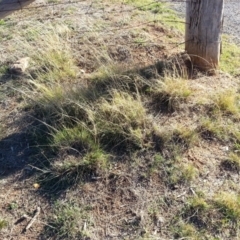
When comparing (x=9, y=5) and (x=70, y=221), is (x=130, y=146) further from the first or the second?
(x=9, y=5)

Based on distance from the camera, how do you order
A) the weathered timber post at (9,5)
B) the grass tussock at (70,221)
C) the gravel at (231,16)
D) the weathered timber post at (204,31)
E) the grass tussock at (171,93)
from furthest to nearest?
the gravel at (231,16) < the weathered timber post at (204,31) < the grass tussock at (171,93) < the weathered timber post at (9,5) < the grass tussock at (70,221)

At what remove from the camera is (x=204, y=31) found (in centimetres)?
399

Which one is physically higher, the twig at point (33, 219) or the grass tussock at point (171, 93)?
the grass tussock at point (171, 93)

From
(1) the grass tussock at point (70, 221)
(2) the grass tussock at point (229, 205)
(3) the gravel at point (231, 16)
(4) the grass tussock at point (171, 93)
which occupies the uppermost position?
(4) the grass tussock at point (171, 93)

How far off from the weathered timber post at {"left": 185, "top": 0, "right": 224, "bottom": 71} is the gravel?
1.36m

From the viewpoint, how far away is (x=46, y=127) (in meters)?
3.70

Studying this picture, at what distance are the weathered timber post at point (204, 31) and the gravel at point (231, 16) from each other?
1.36 m

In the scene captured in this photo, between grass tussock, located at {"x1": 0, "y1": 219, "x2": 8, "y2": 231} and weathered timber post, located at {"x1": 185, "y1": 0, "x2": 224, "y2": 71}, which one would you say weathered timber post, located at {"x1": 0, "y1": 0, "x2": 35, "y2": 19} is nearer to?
grass tussock, located at {"x1": 0, "y1": 219, "x2": 8, "y2": 231}

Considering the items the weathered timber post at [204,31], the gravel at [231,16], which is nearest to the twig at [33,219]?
the weathered timber post at [204,31]

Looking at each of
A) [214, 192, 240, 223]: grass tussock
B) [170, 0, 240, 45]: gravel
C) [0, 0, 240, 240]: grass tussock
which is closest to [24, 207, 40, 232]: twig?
[0, 0, 240, 240]: grass tussock

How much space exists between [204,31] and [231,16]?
2475 millimetres

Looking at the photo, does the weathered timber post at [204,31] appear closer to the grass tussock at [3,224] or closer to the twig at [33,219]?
the twig at [33,219]

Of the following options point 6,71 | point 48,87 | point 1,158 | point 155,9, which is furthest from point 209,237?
point 155,9

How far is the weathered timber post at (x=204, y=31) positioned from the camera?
12.7 feet
